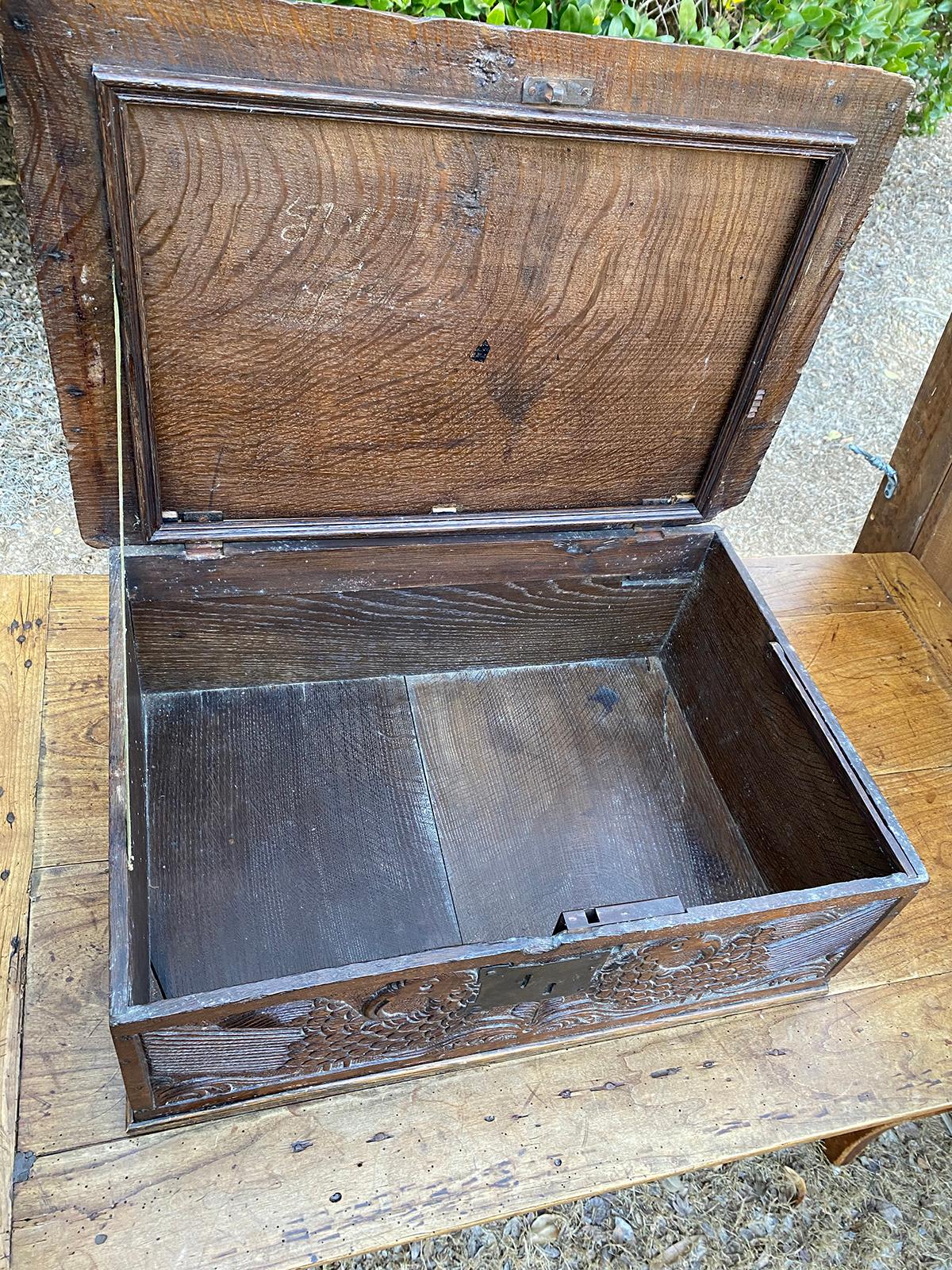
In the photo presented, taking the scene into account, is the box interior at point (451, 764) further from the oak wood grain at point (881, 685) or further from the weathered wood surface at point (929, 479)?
the weathered wood surface at point (929, 479)

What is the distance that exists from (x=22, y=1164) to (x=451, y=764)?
2.36ft

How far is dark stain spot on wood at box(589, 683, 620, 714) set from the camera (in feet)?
4.97

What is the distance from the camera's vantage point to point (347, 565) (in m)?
1.30

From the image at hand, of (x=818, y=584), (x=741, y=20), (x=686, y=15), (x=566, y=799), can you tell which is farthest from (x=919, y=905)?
(x=741, y=20)

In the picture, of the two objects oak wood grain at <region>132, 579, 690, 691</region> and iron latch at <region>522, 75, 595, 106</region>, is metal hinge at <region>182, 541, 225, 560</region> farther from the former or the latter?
iron latch at <region>522, 75, 595, 106</region>

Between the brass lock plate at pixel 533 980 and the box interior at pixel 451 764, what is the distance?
24cm

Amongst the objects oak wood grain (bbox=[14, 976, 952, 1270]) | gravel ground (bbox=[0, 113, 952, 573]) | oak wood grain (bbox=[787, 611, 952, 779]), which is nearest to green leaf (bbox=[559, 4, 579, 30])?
oak wood grain (bbox=[787, 611, 952, 779])

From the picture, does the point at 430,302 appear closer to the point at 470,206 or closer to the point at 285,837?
the point at 470,206

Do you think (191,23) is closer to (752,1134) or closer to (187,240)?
(187,240)

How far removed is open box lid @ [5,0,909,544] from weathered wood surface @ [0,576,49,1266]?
290 millimetres

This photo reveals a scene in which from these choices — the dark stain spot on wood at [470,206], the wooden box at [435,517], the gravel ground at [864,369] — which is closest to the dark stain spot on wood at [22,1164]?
the wooden box at [435,517]

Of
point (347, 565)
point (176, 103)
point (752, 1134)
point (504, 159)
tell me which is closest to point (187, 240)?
point (176, 103)

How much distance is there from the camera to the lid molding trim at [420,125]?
0.84 meters

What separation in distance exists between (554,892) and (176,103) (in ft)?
3.42
